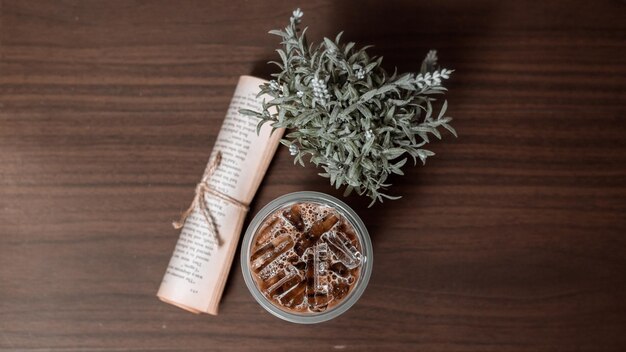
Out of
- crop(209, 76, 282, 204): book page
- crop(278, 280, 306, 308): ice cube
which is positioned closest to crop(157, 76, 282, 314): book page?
crop(209, 76, 282, 204): book page

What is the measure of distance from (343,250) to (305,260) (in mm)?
55

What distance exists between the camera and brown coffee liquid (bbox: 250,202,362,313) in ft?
2.63

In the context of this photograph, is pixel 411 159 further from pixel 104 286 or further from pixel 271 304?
pixel 104 286

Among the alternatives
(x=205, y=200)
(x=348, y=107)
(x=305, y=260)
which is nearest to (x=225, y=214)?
(x=205, y=200)

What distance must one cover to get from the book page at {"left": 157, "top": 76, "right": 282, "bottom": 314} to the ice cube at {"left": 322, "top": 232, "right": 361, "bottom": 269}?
14 centimetres

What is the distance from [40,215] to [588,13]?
907 mm

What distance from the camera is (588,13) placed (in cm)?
90

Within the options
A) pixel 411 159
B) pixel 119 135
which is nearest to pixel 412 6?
pixel 411 159

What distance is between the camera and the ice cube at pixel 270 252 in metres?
0.81

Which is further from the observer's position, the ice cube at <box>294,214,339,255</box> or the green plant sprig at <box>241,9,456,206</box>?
the ice cube at <box>294,214,339,255</box>

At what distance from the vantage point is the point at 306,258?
81 cm

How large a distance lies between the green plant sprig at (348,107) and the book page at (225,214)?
0.10m

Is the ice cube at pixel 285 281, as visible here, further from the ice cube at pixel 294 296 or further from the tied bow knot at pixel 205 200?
the tied bow knot at pixel 205 200

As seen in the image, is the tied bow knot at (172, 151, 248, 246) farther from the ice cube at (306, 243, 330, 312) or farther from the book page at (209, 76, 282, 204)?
the ice cube at (306, 243, 330, 312)
